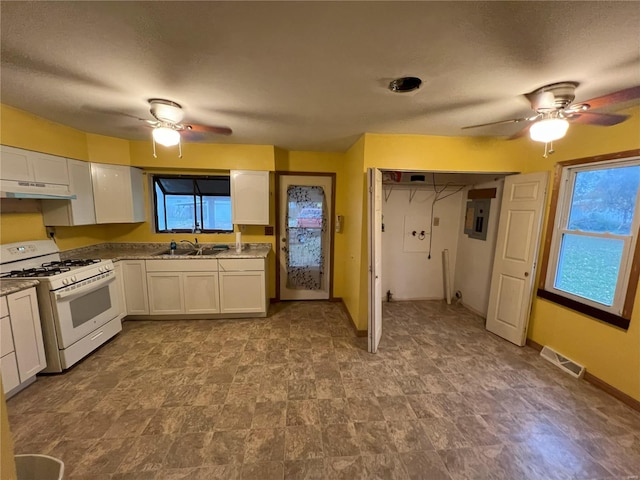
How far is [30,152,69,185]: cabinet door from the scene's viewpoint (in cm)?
252

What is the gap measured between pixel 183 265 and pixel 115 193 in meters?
1.26

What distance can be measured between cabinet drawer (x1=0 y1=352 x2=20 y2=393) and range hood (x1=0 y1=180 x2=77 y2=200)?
4.34 feet

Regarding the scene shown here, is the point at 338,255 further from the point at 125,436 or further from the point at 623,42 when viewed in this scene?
the point at 623,42

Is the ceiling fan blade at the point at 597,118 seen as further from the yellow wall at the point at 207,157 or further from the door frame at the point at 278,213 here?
the yellow wall at the point at 207,157

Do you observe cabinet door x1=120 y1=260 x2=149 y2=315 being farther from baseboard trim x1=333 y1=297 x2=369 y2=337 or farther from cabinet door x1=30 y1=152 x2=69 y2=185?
baseboard trim x1=333 y1=297 x2=369 y2=337

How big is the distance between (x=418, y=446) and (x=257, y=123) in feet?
9.69

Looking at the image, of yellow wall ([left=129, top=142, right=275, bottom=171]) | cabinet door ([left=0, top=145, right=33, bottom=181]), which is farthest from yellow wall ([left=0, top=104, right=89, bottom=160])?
yellow wall ([left=129, top=142, right=275, bottom=171])

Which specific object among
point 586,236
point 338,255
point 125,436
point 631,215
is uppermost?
point 631,215

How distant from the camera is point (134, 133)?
9.93 feet

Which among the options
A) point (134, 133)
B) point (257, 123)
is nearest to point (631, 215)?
point (257, 123)

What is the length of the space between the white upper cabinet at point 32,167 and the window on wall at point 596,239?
5.16 metres

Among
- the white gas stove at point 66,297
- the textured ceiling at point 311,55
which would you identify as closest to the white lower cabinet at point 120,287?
the white gas stove at point 66,297

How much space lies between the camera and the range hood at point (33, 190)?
224cm

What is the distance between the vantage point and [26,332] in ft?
7.09
